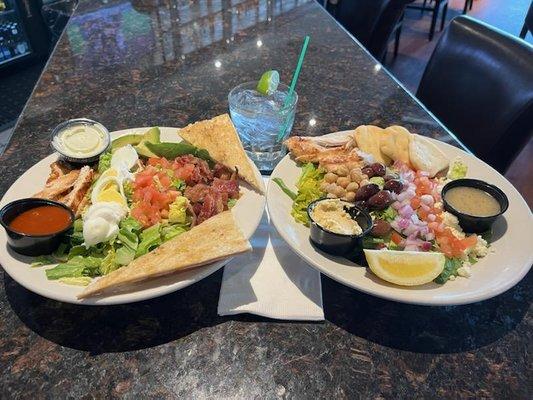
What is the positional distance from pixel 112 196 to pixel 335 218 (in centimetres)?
67

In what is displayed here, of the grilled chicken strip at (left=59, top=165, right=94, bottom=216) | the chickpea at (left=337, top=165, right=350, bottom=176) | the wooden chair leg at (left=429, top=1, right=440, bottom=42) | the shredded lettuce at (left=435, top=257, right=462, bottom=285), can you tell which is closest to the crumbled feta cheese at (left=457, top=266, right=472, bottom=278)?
the shredded lettuce at (left=435, top=257, right=462, bottom=285)

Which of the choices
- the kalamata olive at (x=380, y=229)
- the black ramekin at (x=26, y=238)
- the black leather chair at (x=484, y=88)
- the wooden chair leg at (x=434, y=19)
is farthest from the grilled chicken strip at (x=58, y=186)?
the wooden chair leg at (x=434, y=19)

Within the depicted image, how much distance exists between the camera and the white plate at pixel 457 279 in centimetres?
112

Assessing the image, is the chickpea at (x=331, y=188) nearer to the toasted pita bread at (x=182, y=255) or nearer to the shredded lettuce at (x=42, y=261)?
the toasted pita bread at (x=182, y=255)

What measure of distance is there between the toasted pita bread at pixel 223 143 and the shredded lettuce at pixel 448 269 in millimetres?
586

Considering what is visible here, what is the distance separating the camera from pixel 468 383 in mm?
1049

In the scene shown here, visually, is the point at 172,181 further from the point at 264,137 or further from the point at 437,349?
the point at 437,349

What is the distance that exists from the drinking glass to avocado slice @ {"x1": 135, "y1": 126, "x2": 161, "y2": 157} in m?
0.32

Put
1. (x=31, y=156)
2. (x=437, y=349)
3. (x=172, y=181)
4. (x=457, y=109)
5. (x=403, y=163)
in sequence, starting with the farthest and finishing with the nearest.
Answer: (x=457, y=109), (x=31, y=156), (x=403, y=163), (x=172, y=181), (x=437, y=349)

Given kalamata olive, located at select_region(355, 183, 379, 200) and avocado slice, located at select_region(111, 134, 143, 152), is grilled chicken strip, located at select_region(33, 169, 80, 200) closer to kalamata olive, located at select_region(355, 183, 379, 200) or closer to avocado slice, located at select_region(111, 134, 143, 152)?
avocado slice, located at select_region(111, 134, 143, 152)

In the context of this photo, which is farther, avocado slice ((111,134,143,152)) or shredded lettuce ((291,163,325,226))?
avocado slice ((111,134,143,152))

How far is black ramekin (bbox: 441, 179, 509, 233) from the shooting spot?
1316 millimetres

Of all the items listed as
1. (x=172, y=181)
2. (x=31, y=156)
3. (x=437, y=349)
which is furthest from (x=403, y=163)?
(x=31, y=156)

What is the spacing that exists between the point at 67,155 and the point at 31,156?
0.33 metres
